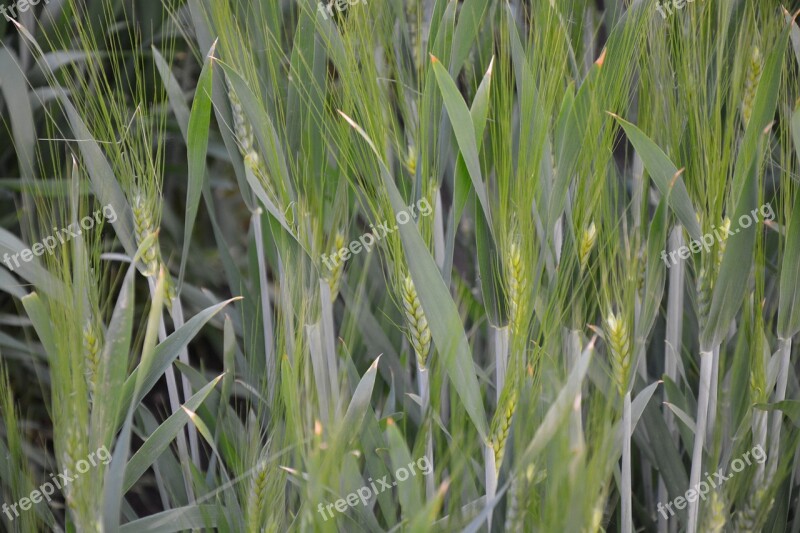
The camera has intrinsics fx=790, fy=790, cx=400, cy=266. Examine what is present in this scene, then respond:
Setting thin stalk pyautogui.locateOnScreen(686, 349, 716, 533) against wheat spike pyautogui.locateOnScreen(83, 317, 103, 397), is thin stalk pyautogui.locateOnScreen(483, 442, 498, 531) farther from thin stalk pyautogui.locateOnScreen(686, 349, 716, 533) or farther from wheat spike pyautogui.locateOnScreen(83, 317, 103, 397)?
wheat spike pyautogui.locateOnScreen(83, 317, 103, 397)

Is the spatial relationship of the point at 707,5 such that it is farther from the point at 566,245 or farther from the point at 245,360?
the point at 245,360

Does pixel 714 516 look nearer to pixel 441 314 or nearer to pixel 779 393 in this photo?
pixel 779 393

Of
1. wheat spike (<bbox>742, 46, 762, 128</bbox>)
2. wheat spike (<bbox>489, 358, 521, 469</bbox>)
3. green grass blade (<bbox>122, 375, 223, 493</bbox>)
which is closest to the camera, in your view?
wheat spike (<bbox>489, 358, 521, 469</bbox>)

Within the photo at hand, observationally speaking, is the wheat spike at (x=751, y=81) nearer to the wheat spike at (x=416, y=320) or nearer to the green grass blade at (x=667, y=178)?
the green grass blade at (x=667, y=178)

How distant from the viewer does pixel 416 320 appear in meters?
0.63

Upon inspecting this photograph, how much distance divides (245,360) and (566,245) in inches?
16.7

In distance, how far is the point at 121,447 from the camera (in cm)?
57

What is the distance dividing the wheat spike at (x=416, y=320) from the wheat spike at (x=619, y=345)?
0.14 meters

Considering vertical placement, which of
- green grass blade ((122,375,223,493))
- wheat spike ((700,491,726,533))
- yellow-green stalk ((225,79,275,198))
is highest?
yellow-green stalk ((225,79,275,198))

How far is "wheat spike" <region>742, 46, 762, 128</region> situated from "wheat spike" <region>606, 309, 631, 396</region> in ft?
0.88

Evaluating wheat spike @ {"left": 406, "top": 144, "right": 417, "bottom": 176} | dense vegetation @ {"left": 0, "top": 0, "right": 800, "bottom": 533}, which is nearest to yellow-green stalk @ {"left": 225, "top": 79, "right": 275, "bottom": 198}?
dense vegetation @ {"left": 0, "top": 0, "right": 800, "bottom": 533}

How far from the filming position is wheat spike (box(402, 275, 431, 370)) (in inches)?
24.6

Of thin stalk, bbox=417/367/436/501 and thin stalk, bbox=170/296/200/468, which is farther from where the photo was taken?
thin stalk, bbox=170/296/200/468

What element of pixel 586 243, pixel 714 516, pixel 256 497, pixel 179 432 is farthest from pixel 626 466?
pixel 179 432
